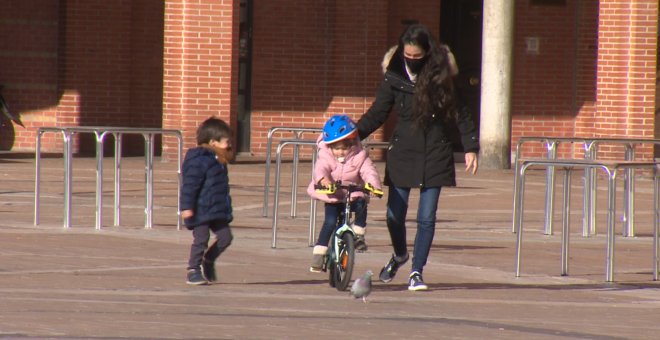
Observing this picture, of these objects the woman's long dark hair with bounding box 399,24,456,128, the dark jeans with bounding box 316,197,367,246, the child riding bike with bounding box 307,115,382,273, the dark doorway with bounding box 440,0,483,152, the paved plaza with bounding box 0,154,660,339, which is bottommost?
the paved plaza with bounding box 0,154,660,339

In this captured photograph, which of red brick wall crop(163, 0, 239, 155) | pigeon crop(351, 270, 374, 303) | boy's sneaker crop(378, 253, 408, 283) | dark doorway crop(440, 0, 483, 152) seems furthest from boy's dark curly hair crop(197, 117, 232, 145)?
dark doorway crop(440, 0, 483, 152)

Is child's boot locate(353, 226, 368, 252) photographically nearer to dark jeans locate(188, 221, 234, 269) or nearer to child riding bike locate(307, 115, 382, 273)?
child riding bike locate(307, 115, 382, 273)

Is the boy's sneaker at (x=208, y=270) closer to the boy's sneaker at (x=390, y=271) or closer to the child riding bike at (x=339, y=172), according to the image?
the child riding bike at (x=339, y=172)

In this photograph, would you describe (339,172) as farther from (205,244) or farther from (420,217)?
(205,244)

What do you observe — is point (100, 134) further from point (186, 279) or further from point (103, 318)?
point (103, 318)

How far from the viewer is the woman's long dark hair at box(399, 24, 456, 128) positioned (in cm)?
945

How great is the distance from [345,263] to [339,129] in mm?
862

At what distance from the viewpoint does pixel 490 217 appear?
15.3 metres

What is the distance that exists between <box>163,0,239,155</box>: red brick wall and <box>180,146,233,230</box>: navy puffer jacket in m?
12.1

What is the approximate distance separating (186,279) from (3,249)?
2020 millimetres

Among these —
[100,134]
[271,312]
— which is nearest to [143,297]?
[271,312]

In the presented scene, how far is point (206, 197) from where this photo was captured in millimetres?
9758

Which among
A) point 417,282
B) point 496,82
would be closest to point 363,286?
point 417,282

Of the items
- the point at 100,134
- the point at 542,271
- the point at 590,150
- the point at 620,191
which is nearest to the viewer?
the point at 542,271
